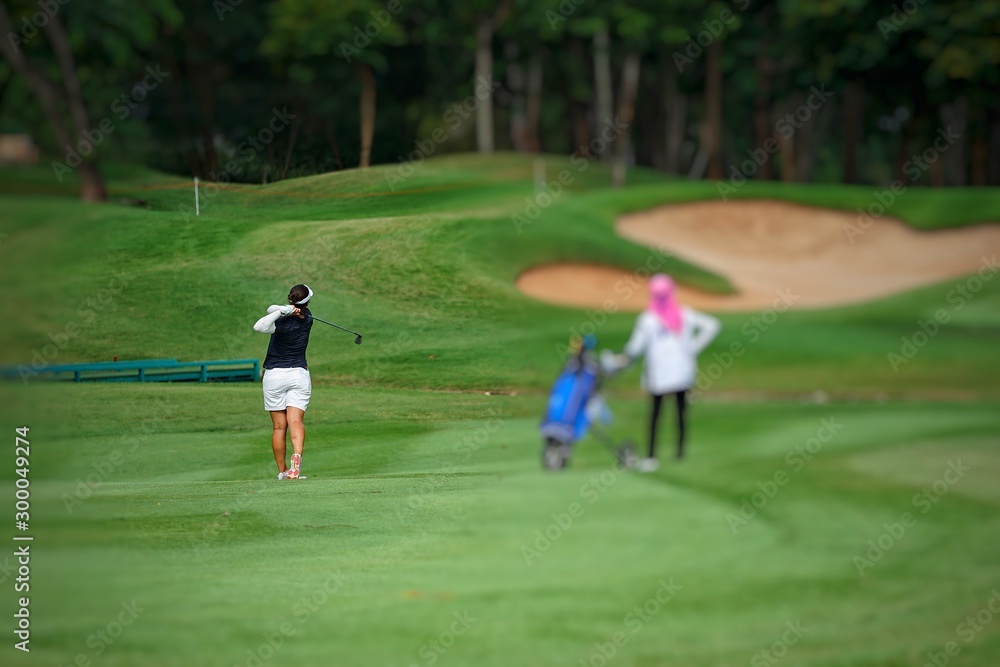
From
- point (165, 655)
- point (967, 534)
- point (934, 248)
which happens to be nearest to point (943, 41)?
point (934, 248)

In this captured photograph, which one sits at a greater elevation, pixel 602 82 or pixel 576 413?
pixel 602 82

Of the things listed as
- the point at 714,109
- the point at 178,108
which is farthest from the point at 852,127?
the point at 178,108

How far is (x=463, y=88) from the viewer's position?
5.75m

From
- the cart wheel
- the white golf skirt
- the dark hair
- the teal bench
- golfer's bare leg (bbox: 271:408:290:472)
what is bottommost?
the cart wheel

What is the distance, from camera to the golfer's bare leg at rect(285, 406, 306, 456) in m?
2.87

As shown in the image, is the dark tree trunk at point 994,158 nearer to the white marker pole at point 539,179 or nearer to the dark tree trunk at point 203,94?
the white marker pole at point 539,179

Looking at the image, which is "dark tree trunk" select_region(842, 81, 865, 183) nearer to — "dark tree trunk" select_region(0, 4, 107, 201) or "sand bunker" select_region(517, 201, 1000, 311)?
"sand bunker" select_region(517, 201, 1000, 311)

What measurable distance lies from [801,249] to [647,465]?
15.1 meters

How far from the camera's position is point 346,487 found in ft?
10.0

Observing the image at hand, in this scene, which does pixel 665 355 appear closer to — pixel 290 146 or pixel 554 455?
pixel 554 455

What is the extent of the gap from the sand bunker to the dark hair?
14.5m

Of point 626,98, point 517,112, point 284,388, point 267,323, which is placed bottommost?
point 284,388

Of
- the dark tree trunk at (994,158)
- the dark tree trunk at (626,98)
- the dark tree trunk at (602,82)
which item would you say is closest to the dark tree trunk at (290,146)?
the dark tree trunk at (626,98)

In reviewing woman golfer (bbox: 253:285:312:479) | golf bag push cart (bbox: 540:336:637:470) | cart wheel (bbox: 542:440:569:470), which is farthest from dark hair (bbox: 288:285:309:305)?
cart wheel (bbox: 542:440:569:470)
